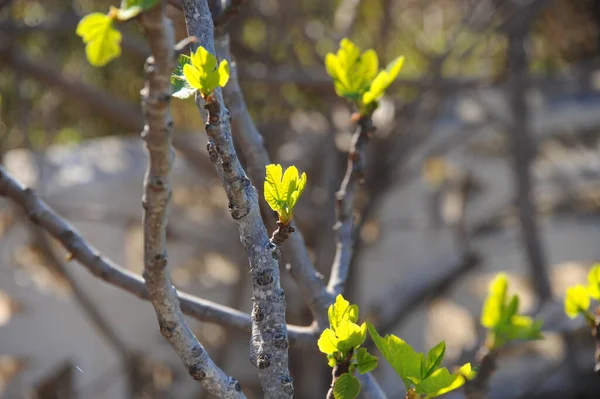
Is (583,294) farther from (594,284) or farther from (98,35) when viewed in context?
(98,35)

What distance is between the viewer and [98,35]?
79cm

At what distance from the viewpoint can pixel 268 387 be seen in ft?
2.76

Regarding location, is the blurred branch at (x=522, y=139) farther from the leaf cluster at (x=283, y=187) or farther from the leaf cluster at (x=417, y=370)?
the leaf cluster at (x=283, y=187)

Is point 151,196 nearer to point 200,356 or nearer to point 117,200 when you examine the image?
point 200,356

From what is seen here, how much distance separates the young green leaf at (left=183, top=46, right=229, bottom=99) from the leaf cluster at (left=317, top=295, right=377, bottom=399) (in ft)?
0.90

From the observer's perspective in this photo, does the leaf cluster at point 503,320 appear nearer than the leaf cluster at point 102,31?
No

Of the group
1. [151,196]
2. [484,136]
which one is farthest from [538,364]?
[151,196]

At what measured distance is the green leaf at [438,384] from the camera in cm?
82

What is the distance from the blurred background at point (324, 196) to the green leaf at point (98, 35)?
1.71m

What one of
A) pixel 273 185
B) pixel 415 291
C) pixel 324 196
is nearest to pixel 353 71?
pixel 273 185

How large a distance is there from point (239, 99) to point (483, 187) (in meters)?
2.83

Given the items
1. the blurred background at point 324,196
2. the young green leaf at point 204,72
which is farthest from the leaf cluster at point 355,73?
the blurred background at point 324,196

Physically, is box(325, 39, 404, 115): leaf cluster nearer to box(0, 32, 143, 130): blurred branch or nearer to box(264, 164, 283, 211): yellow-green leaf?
box(264, 164, 283, 211): yellow-green leaf

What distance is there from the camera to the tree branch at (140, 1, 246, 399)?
649 mm
